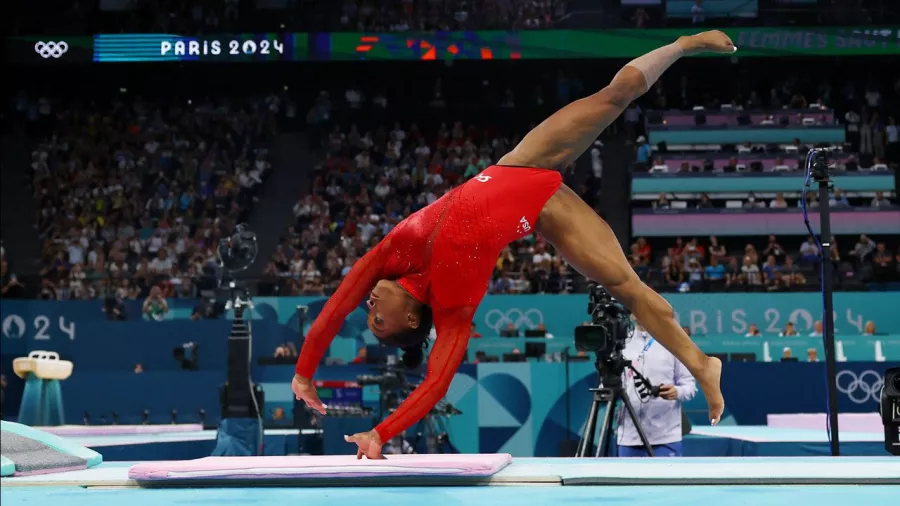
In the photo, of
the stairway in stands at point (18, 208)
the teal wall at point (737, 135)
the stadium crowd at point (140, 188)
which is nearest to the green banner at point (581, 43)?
the teal wall at point (737, 135)

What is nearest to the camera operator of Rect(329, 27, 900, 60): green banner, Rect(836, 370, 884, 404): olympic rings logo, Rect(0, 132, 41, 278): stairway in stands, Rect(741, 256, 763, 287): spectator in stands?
Rect(836, 370, 884, 404): olympic rings logo

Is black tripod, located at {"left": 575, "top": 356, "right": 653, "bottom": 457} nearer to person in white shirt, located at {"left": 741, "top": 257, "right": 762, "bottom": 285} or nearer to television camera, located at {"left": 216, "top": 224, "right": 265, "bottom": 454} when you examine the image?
television camera, located at {"left": 216, "top": 224, "right": 265, "bottom": 454}

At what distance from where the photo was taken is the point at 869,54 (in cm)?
1845

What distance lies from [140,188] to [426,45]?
19.7 feet

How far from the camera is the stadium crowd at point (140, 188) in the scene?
49.3ft

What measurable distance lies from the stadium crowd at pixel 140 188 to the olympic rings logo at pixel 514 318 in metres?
4.08

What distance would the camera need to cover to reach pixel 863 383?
31.8ft

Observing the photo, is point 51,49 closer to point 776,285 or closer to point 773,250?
point 773,250

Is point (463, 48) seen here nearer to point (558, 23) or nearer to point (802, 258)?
point (558, 23)

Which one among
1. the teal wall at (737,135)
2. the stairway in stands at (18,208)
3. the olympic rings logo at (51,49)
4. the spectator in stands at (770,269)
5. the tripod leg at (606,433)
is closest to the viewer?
the tripod leg at (606,433)

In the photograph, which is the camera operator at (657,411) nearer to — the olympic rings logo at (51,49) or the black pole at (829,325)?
the black pole at (829,325)

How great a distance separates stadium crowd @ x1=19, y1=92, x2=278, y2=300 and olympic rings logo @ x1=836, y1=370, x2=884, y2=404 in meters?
8.38

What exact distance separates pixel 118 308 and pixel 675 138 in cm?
1075

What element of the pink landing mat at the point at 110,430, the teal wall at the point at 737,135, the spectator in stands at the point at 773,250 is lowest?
the pink landing mat at the point at 110,430
